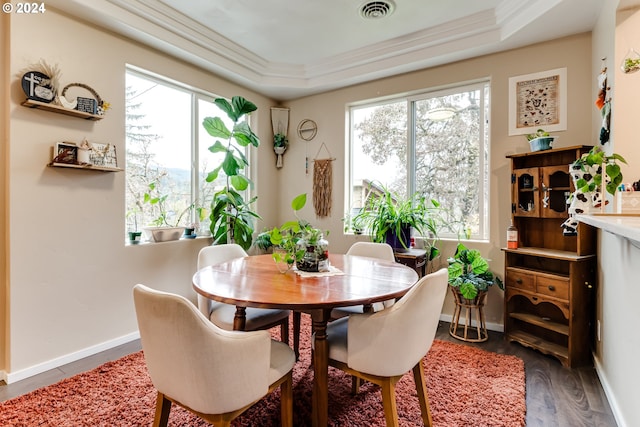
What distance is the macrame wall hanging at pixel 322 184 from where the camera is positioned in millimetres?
4027

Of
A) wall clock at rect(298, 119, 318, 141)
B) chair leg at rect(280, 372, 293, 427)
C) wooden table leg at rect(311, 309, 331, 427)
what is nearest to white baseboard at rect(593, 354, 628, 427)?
wooden table leg at rect(311, 309, 331, 427)

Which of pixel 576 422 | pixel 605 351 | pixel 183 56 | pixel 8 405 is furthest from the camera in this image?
pixel 183 56

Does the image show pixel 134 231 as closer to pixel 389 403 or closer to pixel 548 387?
pixel 389 403

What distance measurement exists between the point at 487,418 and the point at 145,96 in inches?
140

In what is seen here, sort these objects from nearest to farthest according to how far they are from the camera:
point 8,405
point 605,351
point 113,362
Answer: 1. point 8,405
2. point 605,351
3. point 113,362

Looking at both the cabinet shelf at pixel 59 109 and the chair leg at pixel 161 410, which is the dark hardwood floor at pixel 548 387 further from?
the cabinet shelf at pixel 59 109

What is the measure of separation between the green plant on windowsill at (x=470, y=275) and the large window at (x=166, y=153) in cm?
254

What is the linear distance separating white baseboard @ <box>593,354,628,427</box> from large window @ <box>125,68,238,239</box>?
11.4ft

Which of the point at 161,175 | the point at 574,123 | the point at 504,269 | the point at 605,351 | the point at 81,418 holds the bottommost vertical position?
the point at 81,418

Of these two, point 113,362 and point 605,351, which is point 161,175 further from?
point 605,351

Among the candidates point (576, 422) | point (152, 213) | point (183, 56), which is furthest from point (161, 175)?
point (576, 422)

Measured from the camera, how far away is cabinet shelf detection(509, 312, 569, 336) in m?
2.41

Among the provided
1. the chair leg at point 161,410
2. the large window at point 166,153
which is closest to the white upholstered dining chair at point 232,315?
the chair leg at point 161,410

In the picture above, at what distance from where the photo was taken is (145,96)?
3.00 meters
